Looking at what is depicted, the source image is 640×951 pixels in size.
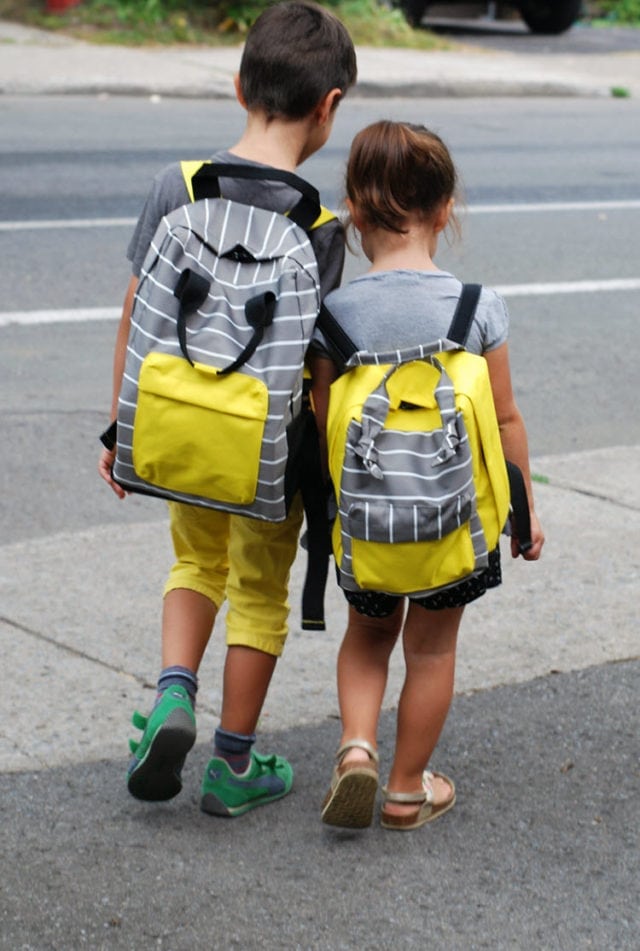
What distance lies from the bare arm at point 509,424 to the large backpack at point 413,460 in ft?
0.41

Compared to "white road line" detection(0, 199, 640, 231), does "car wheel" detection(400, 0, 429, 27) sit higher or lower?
lower

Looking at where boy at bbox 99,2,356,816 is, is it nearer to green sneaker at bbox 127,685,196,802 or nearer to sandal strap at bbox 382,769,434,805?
green sneaker at bbox 127,685,196,802

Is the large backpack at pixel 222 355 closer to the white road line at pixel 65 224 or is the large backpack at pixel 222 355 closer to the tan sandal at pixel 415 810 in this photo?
the tan sandal at pixel 415 810

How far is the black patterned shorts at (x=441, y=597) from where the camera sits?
3.15 meters

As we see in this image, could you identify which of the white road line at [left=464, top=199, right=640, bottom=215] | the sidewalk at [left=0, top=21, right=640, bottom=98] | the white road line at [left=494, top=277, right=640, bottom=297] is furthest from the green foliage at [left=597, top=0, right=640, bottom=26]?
the white road line at [left=494, top=277, right=640, bottom=297]

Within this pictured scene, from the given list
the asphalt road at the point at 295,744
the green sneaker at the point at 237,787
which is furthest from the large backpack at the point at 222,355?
the asphalt road at the point at 295,744

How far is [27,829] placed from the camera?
3197mm

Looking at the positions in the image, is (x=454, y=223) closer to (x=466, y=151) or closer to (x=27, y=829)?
(x=27, y=829)

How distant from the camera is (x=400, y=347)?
299cm

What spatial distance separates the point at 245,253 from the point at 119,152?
31.4ft

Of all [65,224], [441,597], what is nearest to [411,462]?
[441,597]

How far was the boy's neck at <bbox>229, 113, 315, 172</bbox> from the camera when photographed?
10.2 feet

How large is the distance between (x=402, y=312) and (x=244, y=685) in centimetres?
88

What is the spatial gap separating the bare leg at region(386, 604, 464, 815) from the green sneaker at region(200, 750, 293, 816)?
0.29 meters
